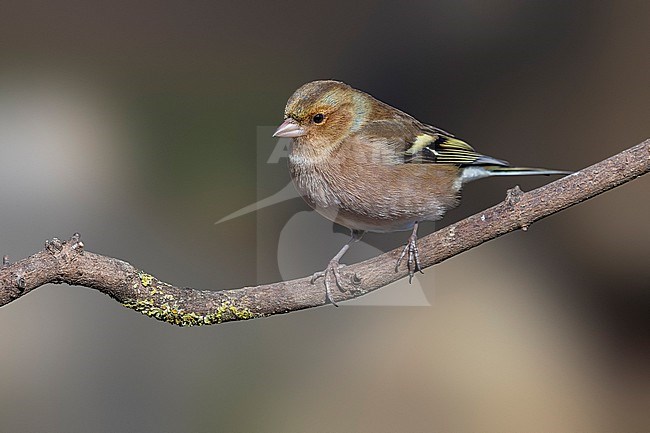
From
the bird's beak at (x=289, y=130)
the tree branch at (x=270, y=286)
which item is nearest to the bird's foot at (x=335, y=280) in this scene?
the tree branch at (x=270, y=286)

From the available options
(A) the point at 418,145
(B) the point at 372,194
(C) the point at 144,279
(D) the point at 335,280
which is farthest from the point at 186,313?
(A) the point at 418,145

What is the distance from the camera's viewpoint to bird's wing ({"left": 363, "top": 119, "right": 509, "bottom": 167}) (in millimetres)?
1036

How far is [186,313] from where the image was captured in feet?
2.60

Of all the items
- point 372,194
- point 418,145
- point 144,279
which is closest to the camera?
point 144,279

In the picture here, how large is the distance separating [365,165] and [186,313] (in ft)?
1.03

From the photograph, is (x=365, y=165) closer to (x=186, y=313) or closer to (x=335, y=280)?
(x=335, y=280)

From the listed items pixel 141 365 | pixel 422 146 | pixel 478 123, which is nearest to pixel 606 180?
pixel 422 146

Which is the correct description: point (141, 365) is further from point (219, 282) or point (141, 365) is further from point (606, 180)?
point (606, 180)

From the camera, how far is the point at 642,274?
82.7 inches

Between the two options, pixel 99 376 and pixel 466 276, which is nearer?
pixel 99 376

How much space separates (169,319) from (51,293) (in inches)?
54.5

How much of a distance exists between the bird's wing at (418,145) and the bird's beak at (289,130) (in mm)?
99

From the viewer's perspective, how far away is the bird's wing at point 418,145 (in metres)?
1.04
